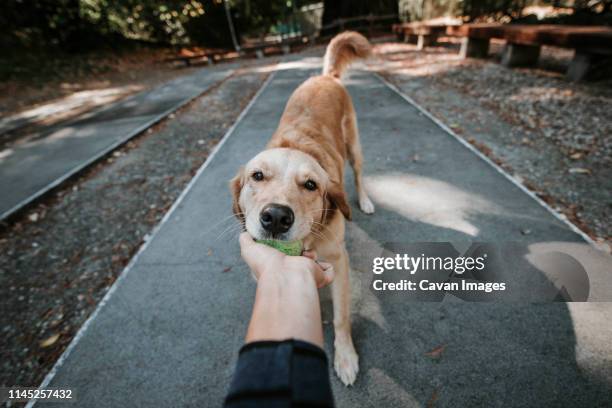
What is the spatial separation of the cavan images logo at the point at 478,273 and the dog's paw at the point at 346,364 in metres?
0.63

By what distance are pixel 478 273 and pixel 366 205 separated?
4.32 ft

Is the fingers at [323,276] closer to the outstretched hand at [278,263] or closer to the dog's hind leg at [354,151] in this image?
the outstretched hand at [278,263]

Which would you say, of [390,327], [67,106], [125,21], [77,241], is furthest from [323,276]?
[125,21]

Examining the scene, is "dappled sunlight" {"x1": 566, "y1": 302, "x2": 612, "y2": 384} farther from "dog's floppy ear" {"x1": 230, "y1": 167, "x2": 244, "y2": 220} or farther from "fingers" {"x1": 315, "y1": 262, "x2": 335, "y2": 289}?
"dog's floppy ear" {"x1": 230, "y1": 167, "x2": 244, "y2": 220}

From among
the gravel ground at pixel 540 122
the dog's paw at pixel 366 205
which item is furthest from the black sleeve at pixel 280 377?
the gravel ground at pixel 540 122

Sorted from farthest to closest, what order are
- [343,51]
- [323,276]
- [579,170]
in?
[343,51], [579,170], [323,276]

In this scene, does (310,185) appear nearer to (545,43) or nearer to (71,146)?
(71,146)

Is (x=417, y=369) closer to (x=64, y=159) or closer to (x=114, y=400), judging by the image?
(x=114, y=400)

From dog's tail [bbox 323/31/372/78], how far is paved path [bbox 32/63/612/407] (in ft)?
6.34

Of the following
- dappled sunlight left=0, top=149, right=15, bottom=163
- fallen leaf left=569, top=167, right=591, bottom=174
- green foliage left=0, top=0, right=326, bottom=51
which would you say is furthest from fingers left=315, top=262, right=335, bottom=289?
green foliage left=0, top=0, right=326, bottom=51

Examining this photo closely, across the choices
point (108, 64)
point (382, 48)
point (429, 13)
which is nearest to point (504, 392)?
point (382, 48)

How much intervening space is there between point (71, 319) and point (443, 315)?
3.17 meters

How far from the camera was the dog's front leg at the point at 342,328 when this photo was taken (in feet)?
6.64

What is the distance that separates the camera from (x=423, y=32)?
11672 millimetres
